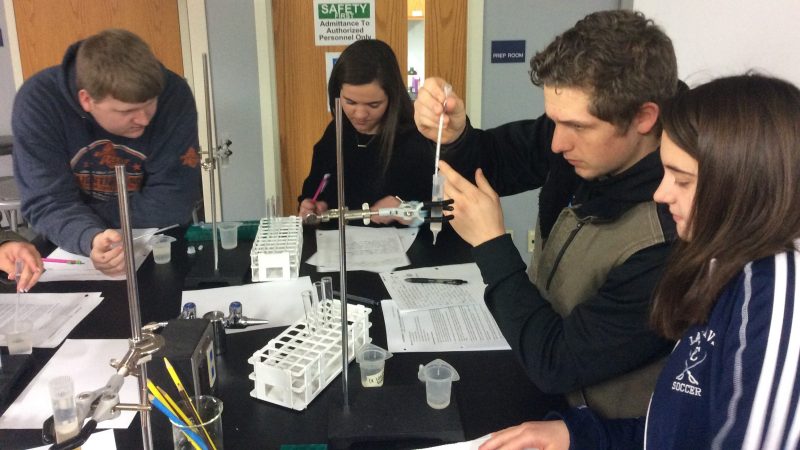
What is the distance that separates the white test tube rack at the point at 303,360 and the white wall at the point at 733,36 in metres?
1.08

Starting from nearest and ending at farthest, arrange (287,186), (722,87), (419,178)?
(722,87)
(419,178)
(287,186)

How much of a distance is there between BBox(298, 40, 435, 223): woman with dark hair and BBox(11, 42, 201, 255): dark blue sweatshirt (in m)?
0.44

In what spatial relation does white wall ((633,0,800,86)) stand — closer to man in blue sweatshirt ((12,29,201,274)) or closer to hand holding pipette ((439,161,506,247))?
hand holding pipette ((439,161,506,247))

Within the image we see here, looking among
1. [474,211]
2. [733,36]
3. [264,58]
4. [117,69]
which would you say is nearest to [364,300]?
[474,211]

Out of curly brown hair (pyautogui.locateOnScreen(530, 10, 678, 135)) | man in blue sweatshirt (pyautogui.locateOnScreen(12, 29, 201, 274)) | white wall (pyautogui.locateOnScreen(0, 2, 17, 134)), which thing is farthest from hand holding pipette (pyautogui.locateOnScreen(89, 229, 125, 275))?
white wall (pyautogui.locateOnScreen(0, 2, 17, 134))

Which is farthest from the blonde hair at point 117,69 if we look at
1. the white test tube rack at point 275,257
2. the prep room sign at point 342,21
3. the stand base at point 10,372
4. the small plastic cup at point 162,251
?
the prep room sign at point 342,21

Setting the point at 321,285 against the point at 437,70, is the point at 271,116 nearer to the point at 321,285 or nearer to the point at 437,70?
the point at 437,70

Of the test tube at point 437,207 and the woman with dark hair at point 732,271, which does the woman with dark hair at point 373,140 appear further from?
the woman with dark hair at point 732,271

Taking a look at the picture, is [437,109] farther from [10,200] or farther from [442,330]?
[10,200]

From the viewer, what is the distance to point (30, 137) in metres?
1.84

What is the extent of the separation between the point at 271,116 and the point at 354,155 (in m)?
1.07

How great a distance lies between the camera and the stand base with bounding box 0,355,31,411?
1090 mm

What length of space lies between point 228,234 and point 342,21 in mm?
1791

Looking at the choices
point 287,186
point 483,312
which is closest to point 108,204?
point 483,312
